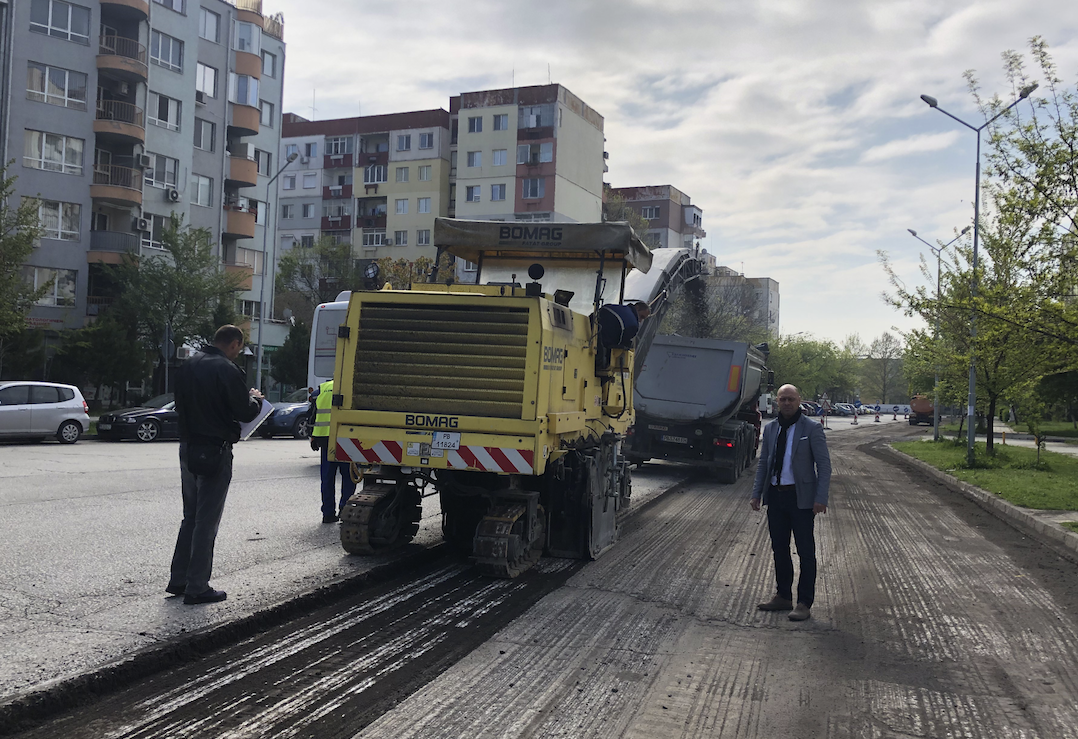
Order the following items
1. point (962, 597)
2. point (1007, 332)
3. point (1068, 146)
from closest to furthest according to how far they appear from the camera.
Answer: point (962, 597)
point (1068, 146)
point (1007, 332)

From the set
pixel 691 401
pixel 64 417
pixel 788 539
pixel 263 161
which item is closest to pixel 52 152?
pixel 263 161

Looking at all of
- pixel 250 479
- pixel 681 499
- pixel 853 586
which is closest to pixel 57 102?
pixel 250 479

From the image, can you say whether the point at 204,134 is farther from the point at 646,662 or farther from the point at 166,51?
the point at 646,662

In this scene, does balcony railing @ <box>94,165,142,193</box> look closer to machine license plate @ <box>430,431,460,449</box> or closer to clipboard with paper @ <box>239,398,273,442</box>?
machine license plate @ <box>430,431,460,449</box>

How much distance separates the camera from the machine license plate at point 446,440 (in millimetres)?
7953

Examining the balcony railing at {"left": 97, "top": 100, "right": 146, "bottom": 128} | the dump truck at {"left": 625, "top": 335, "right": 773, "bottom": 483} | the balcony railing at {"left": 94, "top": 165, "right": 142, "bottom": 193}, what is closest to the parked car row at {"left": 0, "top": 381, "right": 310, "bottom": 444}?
the dump truck at {"left": 625, "top": 335, "right": 773, "bottom": 483}

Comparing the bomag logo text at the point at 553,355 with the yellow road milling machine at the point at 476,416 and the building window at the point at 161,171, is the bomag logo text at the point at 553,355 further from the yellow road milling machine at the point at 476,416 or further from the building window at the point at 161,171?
the building window at the point at 161,171

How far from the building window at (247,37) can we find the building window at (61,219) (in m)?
14.2

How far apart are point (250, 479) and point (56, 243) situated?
27.6m

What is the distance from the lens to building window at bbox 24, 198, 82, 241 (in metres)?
37.6

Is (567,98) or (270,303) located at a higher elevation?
(567,98)

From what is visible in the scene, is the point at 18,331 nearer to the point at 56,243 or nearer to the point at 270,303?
the point at 56,243

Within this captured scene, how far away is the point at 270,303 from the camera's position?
50.4 meters

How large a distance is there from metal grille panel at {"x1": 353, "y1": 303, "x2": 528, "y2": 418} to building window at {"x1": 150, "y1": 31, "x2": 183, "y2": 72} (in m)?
39.3
